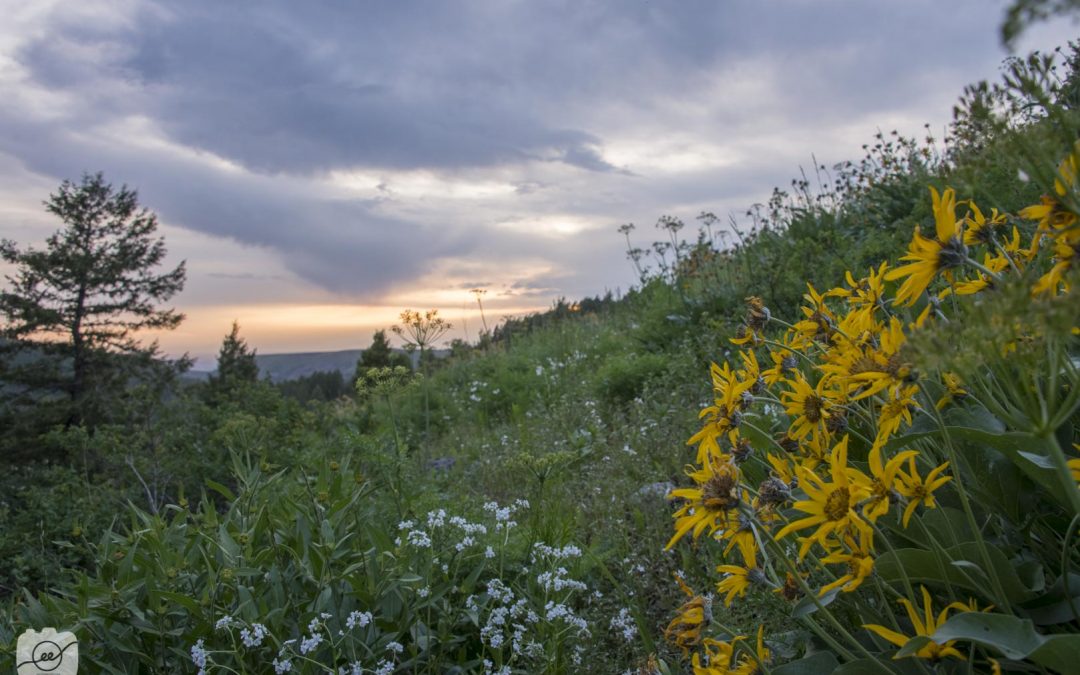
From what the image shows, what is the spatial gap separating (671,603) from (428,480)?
1.73 m

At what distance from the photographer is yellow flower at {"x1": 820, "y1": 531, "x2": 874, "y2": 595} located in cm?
121

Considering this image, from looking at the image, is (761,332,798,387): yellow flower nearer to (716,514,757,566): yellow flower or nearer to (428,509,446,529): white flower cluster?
(716,514,757,566): yellow flower

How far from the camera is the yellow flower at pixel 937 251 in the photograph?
4.33ft

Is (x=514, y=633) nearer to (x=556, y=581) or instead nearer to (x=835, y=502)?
(x=556, y=581)

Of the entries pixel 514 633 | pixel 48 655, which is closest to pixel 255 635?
pixel 48 655

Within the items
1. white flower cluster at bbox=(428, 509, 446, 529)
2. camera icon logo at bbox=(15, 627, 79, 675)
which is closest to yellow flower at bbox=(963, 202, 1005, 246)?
white flower cluster at bbox=(428, 509, 446, 529)

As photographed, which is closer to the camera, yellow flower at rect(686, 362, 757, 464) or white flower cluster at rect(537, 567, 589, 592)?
yellow flower at rect(686, 362, 757, 464)

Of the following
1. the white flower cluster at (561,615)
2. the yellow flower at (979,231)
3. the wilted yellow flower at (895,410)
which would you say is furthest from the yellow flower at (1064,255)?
the white flower cluster at (561,615)

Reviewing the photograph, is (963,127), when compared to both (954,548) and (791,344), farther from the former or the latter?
(954,548)

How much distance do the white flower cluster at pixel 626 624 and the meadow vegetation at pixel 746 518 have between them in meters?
0.01

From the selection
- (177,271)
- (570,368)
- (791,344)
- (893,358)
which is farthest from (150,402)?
(177,271)

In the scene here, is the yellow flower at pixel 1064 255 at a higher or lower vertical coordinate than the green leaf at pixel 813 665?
higher

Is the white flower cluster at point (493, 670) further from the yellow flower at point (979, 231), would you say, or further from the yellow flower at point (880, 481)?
the yellow flower at point (979, 231)

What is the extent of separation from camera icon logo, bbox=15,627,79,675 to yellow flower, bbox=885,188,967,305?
237 centimetres
